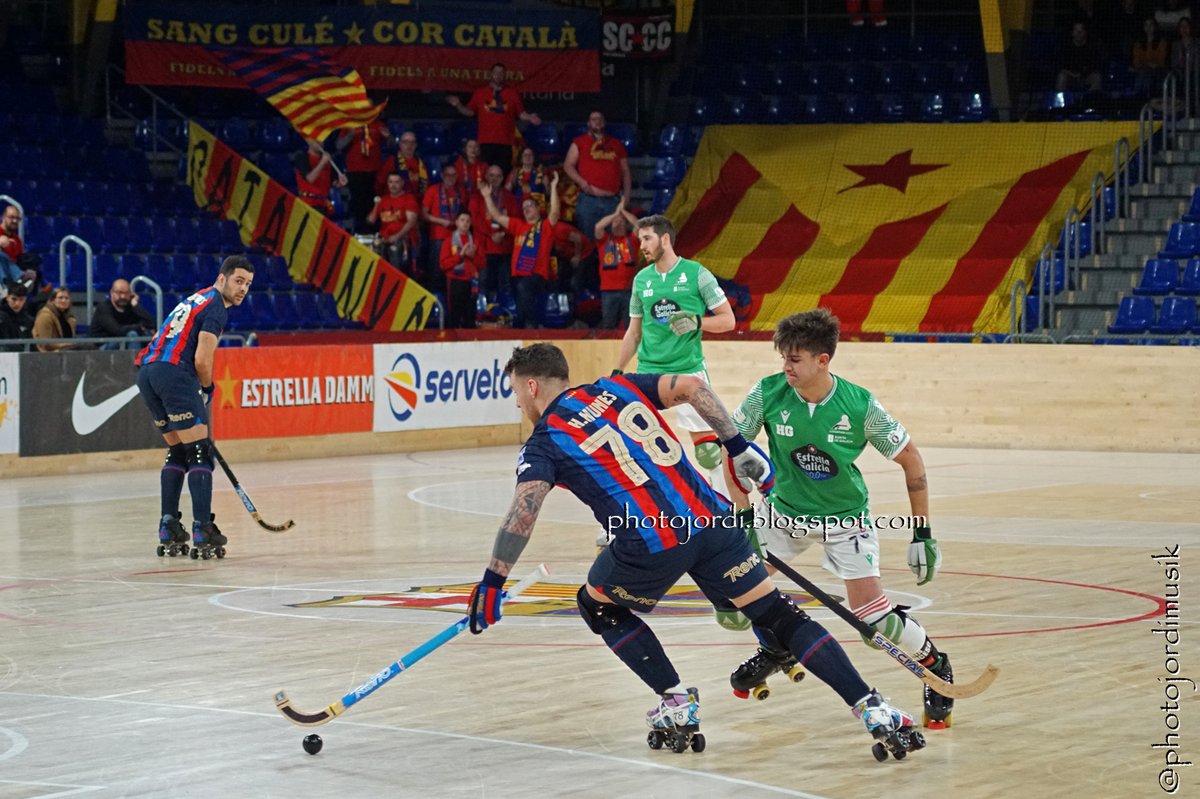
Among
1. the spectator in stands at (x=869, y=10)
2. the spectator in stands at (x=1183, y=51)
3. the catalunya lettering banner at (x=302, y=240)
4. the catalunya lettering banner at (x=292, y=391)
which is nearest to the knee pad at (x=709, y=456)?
the catalunya lettering banner at (x=292, y=391)

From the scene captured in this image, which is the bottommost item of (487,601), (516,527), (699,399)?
(487,601)

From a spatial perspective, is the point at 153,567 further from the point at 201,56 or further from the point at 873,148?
the point at 873,148

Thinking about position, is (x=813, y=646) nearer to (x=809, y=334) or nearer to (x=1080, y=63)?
(x=809, y=334)

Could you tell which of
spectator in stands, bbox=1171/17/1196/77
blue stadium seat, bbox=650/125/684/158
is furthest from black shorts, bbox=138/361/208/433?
spectator in stands, bbox=1171/17/1196/77

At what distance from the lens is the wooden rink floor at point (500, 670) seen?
6.85 meters

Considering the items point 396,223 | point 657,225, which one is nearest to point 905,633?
point 657,225

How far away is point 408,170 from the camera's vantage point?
2702 cm

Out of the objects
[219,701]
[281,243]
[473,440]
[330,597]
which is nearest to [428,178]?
[281,243]

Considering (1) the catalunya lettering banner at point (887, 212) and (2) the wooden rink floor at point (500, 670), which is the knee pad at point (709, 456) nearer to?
(2) the wooden rink floor at point (500, 670)

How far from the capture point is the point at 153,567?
1305 cm

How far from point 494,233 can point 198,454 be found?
42.6 ft

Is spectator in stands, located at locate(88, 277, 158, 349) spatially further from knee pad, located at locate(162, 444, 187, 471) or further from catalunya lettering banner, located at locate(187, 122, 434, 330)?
knee pad, located at locate(162, 444, 187, 471)

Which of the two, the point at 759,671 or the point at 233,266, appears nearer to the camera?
the point at 759,671

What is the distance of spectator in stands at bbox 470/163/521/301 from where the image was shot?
2641 cm
